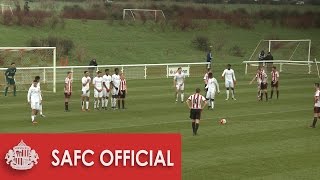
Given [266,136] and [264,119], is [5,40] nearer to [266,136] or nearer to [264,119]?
[264,119]

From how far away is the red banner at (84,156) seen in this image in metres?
14.7

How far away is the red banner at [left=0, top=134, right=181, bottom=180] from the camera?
14703 mm

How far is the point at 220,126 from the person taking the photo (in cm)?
3284

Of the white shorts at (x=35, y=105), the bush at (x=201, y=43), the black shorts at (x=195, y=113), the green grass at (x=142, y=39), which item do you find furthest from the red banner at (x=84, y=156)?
the bush at (x=201, y=43)

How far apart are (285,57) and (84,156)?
63803 millimetres

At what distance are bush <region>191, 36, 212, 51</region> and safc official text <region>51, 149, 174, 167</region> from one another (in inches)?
2620

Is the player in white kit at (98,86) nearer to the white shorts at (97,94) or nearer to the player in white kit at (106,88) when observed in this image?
the white shorts at (97,94)

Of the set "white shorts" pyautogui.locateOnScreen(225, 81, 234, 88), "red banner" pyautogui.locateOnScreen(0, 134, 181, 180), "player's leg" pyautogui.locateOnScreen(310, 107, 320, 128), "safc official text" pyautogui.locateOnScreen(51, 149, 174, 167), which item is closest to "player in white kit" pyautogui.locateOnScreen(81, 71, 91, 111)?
"white shorts" pyautogui.locateOnScreen(225, 81, 234, 88)

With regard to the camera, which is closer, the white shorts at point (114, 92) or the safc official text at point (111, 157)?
the safc official text at point (111, 157)

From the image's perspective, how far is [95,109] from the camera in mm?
38531

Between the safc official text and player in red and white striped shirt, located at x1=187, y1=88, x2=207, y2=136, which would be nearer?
the safc official text

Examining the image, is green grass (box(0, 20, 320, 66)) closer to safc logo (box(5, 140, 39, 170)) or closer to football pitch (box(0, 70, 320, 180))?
football pitch (box(0, 70, 320, 180))

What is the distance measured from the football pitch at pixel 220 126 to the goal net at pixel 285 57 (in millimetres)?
13993

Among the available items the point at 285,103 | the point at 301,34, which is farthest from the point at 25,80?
the point at 301,34
